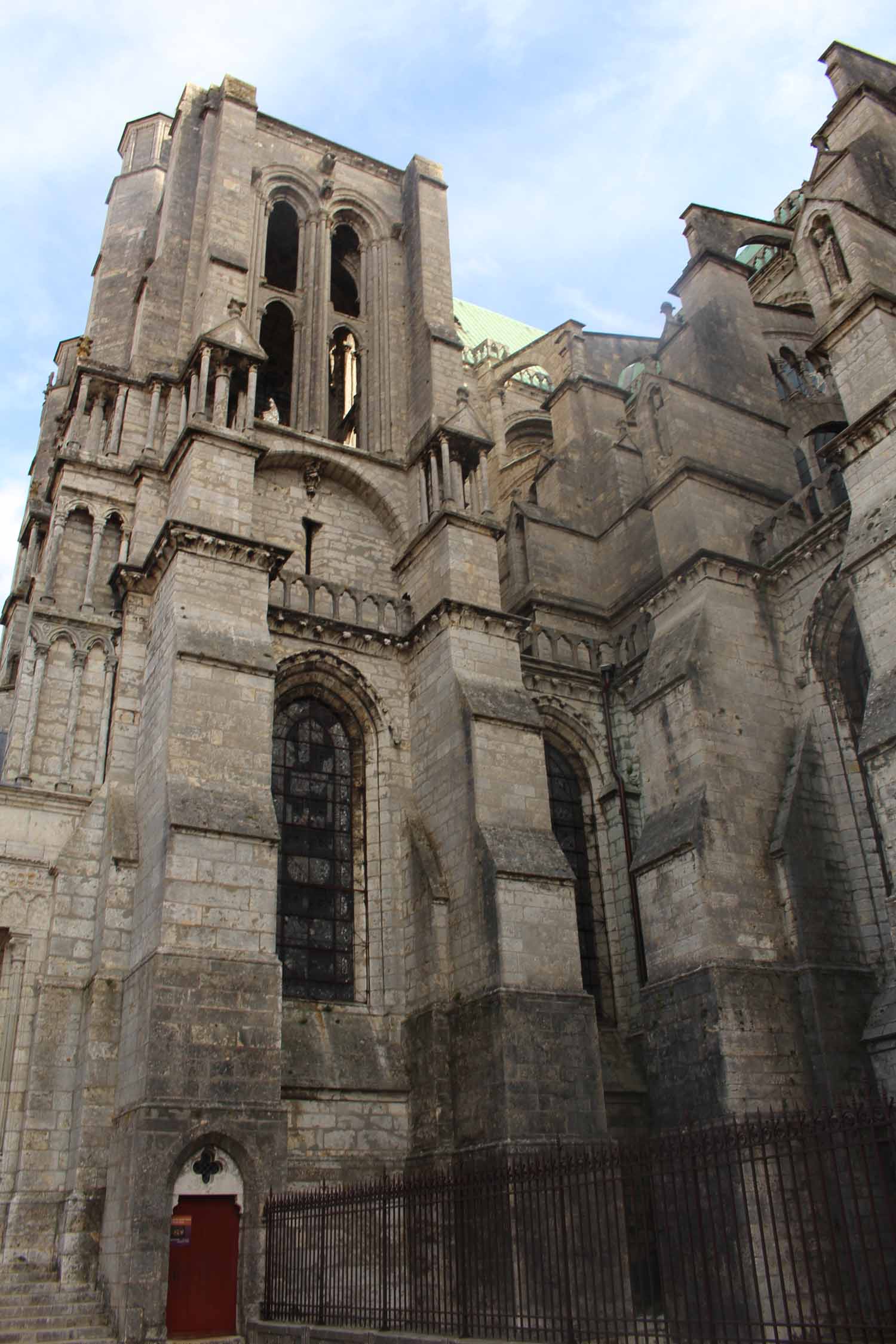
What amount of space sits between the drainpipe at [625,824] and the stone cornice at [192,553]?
Result: 6.11 meters

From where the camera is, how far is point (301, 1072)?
1271cm

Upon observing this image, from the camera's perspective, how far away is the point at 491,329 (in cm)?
3659

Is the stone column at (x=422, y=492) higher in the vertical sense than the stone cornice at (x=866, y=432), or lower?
higher

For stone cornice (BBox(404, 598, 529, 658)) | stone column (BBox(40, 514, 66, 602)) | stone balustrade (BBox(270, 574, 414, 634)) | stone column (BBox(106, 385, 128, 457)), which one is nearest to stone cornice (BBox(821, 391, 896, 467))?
stone cornice (BBox(404, 598, 529, 658))

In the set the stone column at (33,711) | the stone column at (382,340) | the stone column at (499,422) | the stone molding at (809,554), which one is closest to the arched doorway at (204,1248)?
the stone column at (33,711)

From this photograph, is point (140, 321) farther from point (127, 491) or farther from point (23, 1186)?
point (23, 1186)

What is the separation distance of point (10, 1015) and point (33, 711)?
3.72m

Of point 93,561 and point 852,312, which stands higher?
point 852,312

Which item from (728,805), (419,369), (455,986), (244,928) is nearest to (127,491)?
(419,369)

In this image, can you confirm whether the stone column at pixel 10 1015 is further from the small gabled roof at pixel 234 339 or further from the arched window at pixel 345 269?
the arched window at pixel 345 269

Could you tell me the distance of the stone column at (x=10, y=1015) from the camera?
1163 centimetres

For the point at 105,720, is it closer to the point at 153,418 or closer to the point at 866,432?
the point at 153,418

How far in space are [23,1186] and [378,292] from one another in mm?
16388

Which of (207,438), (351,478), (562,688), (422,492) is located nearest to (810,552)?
(562,688)
